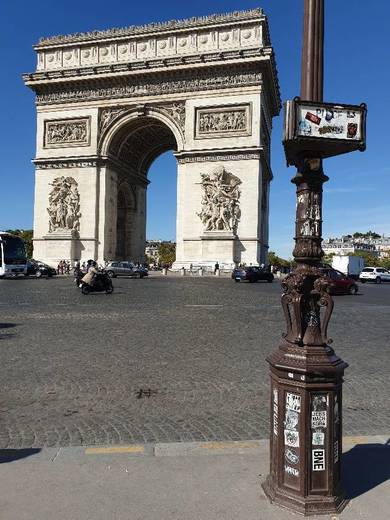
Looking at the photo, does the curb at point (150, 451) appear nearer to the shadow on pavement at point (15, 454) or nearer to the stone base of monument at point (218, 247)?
the shadow on pavement at point (15, 454)

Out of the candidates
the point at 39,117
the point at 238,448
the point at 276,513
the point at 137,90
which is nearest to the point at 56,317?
the point at 238,448

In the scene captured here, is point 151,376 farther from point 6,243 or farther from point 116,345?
point 6,243

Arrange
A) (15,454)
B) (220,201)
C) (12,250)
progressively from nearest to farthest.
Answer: (15,454)
(12,250)
(220,201)

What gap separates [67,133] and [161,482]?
35383 mm

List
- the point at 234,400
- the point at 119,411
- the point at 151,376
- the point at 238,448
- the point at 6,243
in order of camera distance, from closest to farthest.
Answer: the point at 238,448
the point at 119,411
the point at 234,400
the point at 151,376
the point at 6,243

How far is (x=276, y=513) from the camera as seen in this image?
2508 millimetres

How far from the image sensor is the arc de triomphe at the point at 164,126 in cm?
3111

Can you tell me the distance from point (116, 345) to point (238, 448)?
13.5ft

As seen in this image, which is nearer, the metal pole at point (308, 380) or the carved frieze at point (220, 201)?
the metal pole at point (308, 380)

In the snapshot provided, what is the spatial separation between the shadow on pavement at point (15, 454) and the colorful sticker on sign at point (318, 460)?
186 centimetres

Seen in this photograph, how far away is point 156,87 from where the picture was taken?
33688 millimetres

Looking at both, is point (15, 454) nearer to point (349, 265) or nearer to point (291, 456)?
point (291, 456)

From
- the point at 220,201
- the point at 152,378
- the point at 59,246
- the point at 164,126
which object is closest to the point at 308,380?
the point at 152,378

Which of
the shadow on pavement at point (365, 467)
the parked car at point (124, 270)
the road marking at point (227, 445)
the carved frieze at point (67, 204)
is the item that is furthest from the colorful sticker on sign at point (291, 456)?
the carved frieze at point (67, 204)
